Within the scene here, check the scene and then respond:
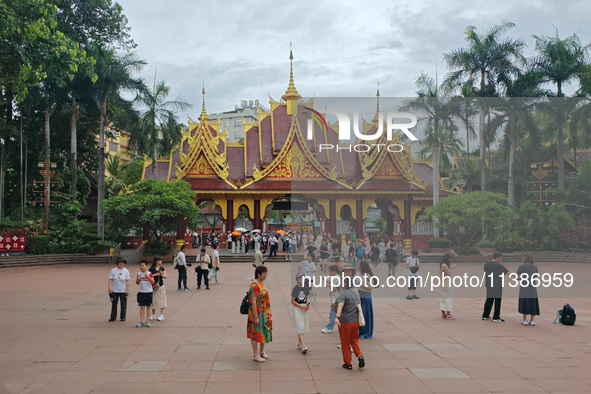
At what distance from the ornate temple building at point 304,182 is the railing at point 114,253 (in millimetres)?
6930

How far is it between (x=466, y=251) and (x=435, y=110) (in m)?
8.89

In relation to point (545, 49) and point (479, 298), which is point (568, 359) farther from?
point (545, 49)

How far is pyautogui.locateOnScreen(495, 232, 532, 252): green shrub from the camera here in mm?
28609

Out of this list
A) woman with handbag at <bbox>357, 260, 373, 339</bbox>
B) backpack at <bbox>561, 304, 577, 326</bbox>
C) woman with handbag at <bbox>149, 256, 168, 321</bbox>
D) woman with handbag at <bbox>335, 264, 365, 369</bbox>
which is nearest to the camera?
woman with handbag at <bbox>335, 264, 365, 369</bbox>

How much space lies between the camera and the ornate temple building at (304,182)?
115ft

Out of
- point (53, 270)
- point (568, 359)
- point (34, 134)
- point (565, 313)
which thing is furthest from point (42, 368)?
point (34, 134)

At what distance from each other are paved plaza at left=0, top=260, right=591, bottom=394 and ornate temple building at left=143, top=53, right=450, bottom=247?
2188 cm

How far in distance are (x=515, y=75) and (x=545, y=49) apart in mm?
2903

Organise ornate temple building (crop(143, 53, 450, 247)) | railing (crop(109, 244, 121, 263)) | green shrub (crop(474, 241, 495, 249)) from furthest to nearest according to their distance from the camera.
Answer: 1. ornate temple building (crop(143, 53, 450, 247))
2. green shrub (crop(474, 241, 495, 249))
3. railing (crop(109, 244, 121, 263))

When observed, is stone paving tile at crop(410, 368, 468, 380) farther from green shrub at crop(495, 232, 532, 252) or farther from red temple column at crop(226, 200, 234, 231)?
red temple column at crop(226, 200, 234, 231)

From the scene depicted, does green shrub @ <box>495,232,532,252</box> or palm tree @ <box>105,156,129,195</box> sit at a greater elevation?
palm tree @ <box>105,156,129,195</box>

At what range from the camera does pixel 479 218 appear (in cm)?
2581

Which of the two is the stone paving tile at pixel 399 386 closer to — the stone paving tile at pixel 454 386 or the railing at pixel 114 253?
the stone paving tile at pixel 454 386

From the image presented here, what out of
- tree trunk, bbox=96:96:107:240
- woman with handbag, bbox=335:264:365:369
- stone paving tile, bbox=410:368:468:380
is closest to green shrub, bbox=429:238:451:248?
tree trunk, bbox=96:96:107:240
